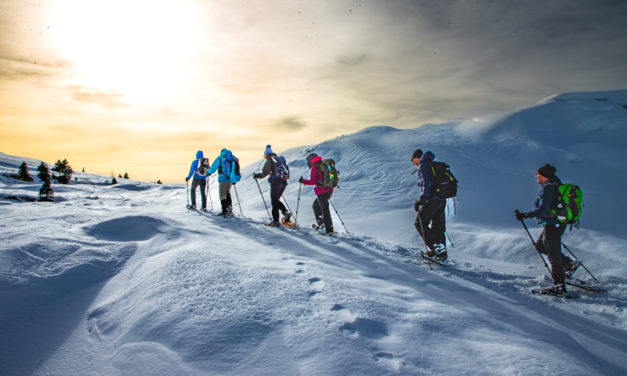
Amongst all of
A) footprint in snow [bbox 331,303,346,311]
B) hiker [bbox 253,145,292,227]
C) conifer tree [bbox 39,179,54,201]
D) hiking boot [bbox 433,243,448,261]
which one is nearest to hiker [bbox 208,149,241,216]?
hiker [bbox 253,145,292,227]

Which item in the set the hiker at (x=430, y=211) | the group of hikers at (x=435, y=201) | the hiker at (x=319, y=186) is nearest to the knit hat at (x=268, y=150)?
the group of hikers at (x=435, y=201)

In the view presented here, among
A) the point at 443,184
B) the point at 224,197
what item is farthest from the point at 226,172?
the point at 443,184

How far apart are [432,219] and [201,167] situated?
8.52m

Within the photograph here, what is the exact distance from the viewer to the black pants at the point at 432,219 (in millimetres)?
5652

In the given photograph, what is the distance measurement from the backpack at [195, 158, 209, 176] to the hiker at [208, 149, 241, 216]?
0.92 meters

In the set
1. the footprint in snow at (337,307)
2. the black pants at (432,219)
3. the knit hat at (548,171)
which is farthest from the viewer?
the black pants at (432,219)

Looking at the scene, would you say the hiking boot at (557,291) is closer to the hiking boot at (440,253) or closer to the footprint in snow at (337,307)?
the hiking boot at (440,253)

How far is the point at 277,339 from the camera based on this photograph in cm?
230

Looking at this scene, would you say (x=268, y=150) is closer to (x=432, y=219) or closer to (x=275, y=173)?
(x=275, y=173)

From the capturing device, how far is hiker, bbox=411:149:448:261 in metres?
5.52

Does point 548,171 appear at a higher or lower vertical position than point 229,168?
lower

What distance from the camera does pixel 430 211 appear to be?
567cm

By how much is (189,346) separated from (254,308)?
0.67m

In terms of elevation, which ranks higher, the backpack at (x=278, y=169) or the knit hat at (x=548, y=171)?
the backpack at (x=278, y=169)
